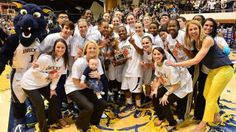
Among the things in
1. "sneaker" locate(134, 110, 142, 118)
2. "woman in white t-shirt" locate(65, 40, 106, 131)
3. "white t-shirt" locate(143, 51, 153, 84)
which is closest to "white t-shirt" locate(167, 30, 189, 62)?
"white t-shirt" locate(143, 51, 153, 84)

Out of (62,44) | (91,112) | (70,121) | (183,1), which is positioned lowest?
(70,121)

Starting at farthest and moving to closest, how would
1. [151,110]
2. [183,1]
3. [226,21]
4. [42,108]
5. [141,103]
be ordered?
[183,1] < [226,21] < [141,103] < [151,110] < [42,108]

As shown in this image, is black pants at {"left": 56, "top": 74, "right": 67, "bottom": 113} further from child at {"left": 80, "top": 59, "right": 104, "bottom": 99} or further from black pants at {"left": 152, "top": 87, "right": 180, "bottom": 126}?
black pants at {"left": 152, "top": 87, "right": 180, "bottom": 126}

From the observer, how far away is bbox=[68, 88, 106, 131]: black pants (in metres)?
3.21

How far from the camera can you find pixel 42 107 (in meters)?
3.17

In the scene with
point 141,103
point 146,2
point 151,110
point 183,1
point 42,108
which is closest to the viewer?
point 42,108

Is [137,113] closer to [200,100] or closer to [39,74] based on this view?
[200,100]

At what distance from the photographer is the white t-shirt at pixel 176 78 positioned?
3.23 m

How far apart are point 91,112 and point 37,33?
117 cm

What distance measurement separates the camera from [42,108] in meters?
3.18

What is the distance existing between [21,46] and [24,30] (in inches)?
8.4

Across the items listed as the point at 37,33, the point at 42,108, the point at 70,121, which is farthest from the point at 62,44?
the point at 70,121

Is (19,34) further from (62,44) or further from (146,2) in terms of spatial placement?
(146,2)

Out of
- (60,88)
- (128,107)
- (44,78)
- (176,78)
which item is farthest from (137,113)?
(44,78)
